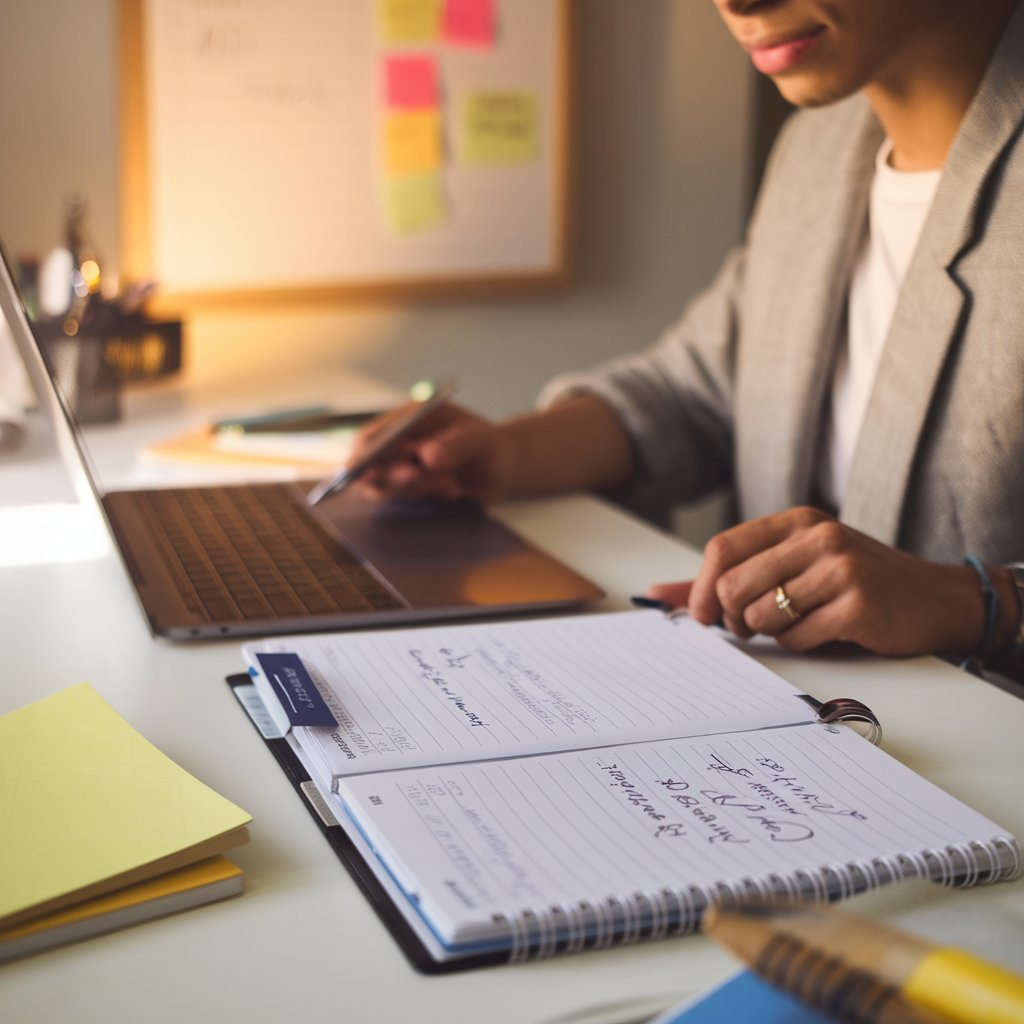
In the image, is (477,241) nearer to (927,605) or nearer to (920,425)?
(920,425)

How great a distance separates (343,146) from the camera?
1.84 meters

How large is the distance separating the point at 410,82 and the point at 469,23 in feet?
0.41

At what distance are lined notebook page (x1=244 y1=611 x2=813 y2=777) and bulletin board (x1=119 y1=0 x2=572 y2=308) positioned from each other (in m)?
1.19

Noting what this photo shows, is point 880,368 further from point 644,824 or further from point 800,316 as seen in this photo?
point 644,824

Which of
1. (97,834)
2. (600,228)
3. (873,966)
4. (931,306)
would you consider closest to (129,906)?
(97,834)

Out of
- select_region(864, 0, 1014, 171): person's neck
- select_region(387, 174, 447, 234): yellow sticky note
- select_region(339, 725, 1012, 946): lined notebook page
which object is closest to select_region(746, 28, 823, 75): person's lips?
select_region(864, 0, 1014, 171): person's neck

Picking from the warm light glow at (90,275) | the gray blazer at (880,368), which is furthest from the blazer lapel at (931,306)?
the warm light glow at (90,275)

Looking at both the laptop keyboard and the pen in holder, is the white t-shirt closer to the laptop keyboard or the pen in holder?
the laptop keyboard

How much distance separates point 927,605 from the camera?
794 mm

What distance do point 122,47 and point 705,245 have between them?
976 millimetres

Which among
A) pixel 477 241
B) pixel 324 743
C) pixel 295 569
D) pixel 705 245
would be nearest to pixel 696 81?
pixel 705 245

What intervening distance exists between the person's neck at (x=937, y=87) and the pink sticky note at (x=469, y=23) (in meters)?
0.82

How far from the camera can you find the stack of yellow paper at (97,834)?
0.48 meters

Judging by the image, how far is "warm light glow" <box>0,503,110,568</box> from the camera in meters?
0.97
